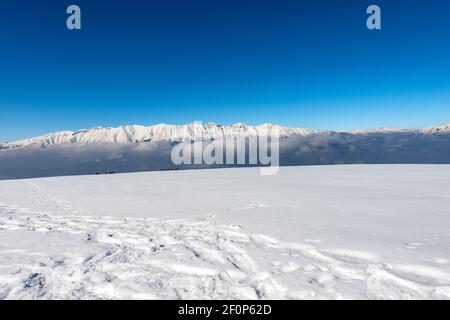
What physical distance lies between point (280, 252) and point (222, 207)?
4743 mm

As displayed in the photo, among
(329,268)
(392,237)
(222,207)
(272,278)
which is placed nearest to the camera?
(272,278)

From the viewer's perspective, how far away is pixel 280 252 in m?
5.16

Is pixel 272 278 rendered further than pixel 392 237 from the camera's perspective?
No

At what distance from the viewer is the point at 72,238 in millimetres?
6301

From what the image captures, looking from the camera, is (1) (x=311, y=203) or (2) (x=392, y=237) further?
(1) (x=311, y=203)

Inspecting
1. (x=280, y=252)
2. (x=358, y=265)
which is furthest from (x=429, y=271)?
(x=280, y=252)

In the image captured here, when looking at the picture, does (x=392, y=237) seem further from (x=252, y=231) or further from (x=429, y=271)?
(x=252, y=231)

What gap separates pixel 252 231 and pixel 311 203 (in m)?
4.44
